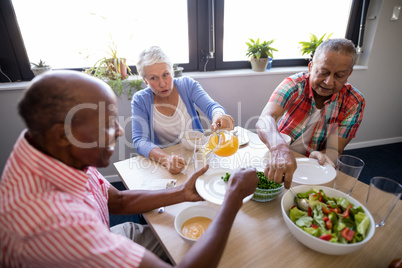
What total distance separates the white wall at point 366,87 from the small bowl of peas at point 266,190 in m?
1.68

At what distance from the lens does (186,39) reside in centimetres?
247

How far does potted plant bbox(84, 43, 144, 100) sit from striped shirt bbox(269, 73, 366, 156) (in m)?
1.33

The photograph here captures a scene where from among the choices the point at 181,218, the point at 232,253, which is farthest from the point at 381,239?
the point at 181,218

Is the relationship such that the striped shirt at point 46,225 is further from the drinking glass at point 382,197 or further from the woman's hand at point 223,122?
the woman's hand at point 223,122

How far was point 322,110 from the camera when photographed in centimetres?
164

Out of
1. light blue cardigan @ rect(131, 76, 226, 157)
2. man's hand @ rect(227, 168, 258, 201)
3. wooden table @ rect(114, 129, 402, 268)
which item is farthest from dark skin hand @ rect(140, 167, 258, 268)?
light blue cardigan @ rect(131, 76, 226, 157)

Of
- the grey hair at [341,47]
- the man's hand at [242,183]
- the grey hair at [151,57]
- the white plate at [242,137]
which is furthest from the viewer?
the grey hair at [151,57]

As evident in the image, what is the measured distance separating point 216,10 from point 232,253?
7.83 ft

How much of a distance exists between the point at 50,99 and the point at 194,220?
623mm

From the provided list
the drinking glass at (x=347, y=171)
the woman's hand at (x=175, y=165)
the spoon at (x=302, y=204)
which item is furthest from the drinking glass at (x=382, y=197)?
the woman's hand at (x=175, y=165)

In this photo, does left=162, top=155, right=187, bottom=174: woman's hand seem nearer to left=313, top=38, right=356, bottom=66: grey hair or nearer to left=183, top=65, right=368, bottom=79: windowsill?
left=313, top=38, right=356, bottom=66: grey hair

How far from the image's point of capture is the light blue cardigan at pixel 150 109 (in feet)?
4.92

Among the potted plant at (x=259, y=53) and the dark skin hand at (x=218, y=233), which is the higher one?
the potted plant at (x=259, y=53)

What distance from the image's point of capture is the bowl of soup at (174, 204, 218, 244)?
0.79m
